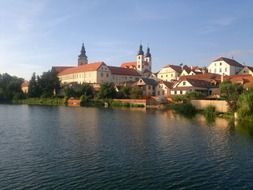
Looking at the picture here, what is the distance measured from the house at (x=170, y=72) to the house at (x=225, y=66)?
36.6 feet

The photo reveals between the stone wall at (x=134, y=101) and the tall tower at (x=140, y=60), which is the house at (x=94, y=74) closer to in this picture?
the tall tower at (x=140, y=60)

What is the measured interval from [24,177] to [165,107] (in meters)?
57.2

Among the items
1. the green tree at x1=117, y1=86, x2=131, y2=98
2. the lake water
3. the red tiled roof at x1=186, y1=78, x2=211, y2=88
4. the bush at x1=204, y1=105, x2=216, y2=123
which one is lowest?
the lake water

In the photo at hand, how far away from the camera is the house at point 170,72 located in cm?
11145

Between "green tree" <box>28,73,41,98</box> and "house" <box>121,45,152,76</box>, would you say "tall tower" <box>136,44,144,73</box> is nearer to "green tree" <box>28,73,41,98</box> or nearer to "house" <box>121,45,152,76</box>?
"house" <box>121,45,152,76</box>

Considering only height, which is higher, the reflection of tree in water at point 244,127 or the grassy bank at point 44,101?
the grassy bank at point 44,101

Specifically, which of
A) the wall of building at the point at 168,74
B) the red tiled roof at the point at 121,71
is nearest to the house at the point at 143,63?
the red tiled roof at the point at 121,71

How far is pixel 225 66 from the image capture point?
331 ft

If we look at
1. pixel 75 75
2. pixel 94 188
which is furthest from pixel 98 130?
pixel 75 75

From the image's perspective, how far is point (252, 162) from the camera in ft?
71.9

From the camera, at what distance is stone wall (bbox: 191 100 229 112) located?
54853 mm

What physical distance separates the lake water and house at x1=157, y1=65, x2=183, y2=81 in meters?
77.1

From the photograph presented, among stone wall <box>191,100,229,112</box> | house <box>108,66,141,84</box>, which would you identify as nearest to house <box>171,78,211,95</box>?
stone wall <box>191,100,229,112</box>

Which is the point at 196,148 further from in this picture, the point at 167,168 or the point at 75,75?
the point at 75,75
